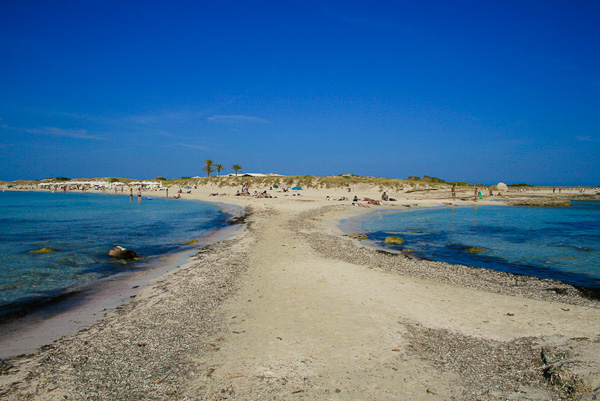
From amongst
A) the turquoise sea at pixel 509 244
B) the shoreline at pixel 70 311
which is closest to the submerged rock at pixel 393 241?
the turquoise sea at pixel 509 244

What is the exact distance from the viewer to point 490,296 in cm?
1012

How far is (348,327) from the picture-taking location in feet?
25.2

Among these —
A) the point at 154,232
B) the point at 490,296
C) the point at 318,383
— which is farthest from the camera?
the point at 154,232

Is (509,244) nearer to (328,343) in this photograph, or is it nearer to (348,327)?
(348,327)

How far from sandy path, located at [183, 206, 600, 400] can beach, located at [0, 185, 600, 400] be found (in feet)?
0.10

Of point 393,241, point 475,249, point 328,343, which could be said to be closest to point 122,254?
point 328,343

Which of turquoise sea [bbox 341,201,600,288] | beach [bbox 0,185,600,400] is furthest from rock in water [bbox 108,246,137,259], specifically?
turquoise sea [bbox 341,201,600,288]

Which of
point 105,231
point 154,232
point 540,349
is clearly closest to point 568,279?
point 540,349

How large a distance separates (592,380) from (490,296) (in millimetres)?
5230

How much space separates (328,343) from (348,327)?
994 mm

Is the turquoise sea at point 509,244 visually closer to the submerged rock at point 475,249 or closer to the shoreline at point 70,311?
the submerged rock at point 475,249

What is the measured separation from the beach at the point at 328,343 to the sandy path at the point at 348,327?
31mm

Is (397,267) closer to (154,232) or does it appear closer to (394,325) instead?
(394,325)

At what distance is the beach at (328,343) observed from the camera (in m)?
5.30
